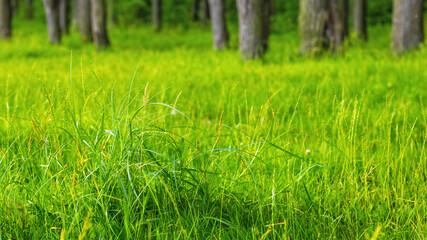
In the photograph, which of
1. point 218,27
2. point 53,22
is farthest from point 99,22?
point 218,27

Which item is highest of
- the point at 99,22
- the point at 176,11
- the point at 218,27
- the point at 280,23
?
the point at 176,11

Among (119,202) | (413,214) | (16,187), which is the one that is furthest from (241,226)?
(16,187)

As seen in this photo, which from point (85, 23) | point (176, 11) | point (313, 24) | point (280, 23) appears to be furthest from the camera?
point (176, 11)

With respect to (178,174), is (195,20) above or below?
above

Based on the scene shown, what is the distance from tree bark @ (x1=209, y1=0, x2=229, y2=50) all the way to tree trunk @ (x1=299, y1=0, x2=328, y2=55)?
3806mm

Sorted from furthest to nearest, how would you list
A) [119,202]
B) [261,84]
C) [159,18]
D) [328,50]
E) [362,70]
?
[159,18] < [328,50] < [362,70] < [261,84] < [119,202]

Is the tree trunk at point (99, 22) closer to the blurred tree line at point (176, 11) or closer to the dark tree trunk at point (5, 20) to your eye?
the dark tree trunk at point (5, 20)

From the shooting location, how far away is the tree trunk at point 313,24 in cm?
818

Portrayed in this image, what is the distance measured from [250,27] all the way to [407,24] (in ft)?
8.72

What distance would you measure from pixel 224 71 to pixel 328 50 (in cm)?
245

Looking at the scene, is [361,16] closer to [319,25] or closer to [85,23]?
[319,25]

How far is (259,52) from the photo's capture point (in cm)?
824

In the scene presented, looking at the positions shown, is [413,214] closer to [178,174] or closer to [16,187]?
[178,174]

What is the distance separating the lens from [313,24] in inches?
324
